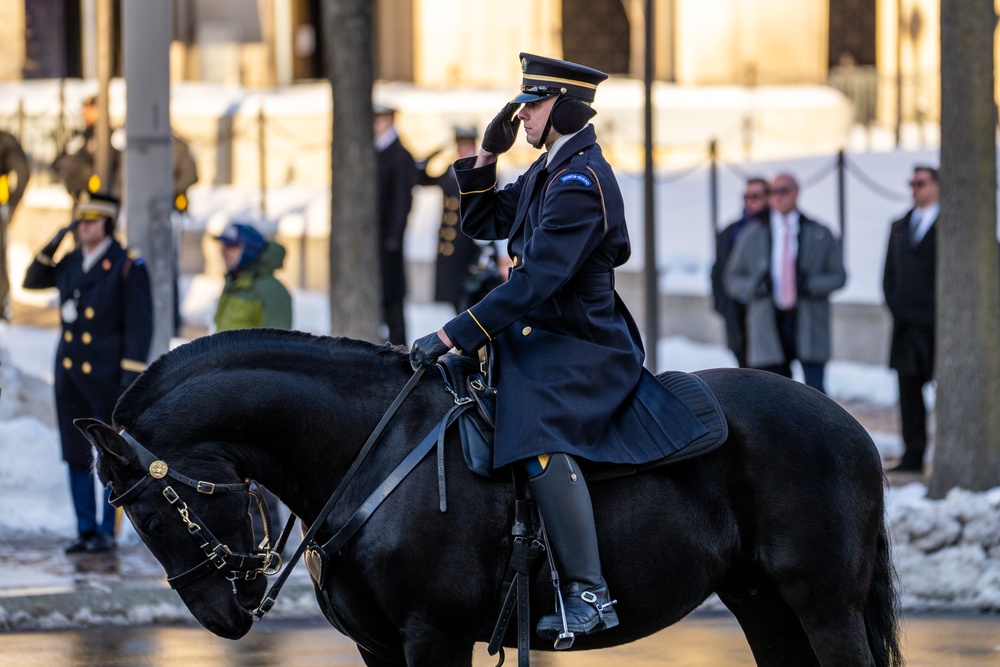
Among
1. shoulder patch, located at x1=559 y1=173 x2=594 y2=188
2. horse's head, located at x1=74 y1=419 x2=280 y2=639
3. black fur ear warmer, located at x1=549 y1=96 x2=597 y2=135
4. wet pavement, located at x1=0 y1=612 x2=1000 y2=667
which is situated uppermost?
black fur ear warmer, located at x1=549 y1=96 x2=597 y2=135

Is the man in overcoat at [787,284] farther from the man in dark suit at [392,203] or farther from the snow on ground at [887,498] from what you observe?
the man in dark suit at [392,203]

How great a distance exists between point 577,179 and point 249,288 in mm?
5068

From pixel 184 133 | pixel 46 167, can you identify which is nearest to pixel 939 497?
pixel 184 133

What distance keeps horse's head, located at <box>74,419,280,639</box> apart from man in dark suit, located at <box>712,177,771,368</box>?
312 inches

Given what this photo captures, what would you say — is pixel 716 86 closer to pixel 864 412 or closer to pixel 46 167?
pixel 46 167

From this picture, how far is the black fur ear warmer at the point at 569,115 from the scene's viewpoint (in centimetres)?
534

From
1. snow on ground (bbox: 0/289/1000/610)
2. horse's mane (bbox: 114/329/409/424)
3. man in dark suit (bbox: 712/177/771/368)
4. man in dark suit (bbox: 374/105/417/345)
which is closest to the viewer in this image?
horse's mane (bbox: 114/329/409/424)

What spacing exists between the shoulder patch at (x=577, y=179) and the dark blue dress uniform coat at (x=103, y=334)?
508 centimetres

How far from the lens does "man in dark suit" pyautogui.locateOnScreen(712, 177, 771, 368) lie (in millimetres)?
12531

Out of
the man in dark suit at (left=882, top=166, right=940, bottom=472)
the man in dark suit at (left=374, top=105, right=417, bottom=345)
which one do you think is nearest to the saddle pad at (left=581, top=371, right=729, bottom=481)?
the man in dark suit at (left=882, top=166, right=940, bottom=472)

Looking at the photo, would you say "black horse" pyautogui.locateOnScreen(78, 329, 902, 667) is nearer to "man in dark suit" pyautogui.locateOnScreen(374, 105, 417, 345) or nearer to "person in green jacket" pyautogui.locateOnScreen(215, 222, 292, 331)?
"person in green jacket" pyautogui.locateOnScreen(215, 222, 292, 331)

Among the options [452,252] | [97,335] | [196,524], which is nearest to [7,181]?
[452,252]

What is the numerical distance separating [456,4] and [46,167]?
651 centimetres

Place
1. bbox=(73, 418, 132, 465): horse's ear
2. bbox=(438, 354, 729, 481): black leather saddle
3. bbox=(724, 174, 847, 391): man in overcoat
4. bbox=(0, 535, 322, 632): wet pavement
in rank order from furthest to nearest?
bbox=(724, 174, 847, 391): man in overcoat < bbox=(0, 535, 322, 632): wet pavement < bbox=(438, 354, 729, 481): black leather saddle < bbox=(73, 418, 132, 465): horse's ear
